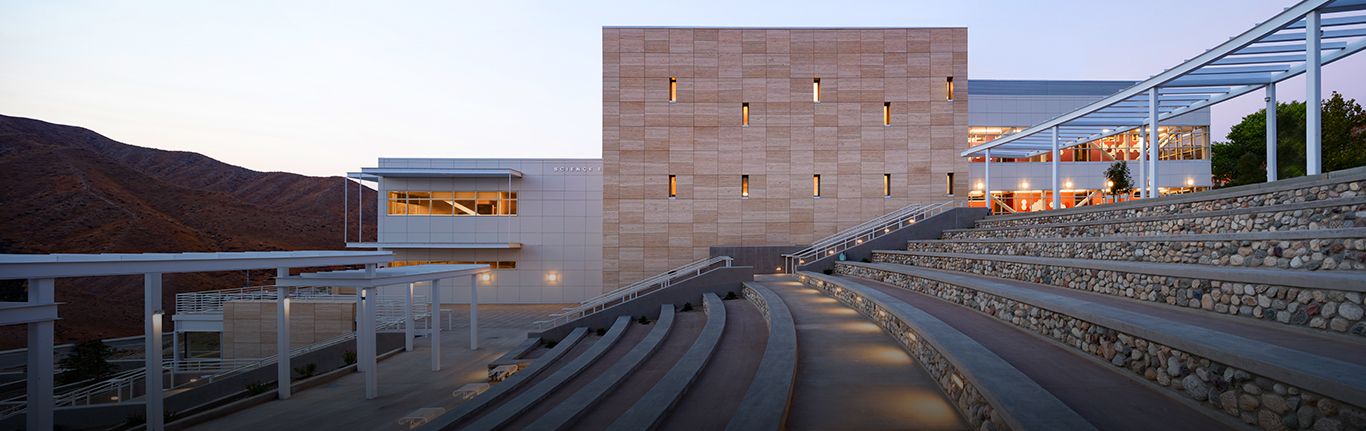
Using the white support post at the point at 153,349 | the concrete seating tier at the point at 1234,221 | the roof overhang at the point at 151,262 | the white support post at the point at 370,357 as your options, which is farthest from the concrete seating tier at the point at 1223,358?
the white support post at the point at 153,349

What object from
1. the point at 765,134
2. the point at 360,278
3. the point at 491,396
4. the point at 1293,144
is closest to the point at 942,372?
the point at 491,396

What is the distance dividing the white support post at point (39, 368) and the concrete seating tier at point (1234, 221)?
13.9 m

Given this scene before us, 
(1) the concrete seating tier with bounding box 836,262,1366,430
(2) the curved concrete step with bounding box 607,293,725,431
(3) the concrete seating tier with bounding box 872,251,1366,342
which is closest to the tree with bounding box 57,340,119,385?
(2) the curved concrete step with bounding box 607,293,725,431

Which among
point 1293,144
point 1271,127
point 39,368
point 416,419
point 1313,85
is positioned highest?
point 1293,144

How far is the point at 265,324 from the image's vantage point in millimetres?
17266

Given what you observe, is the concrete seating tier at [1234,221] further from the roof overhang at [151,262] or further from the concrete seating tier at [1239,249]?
the roof overhang at [151,262]

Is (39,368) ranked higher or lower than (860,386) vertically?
lower

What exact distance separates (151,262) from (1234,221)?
47.4ft

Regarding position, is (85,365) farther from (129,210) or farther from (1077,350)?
(129,210)

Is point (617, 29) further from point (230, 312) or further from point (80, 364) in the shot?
point (80, 364)

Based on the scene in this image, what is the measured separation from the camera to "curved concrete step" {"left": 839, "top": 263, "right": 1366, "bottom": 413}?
107 inches

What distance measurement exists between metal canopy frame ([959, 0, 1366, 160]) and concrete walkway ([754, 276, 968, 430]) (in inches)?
327

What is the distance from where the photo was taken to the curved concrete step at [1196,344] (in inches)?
107

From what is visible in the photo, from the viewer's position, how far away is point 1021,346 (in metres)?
5.33
